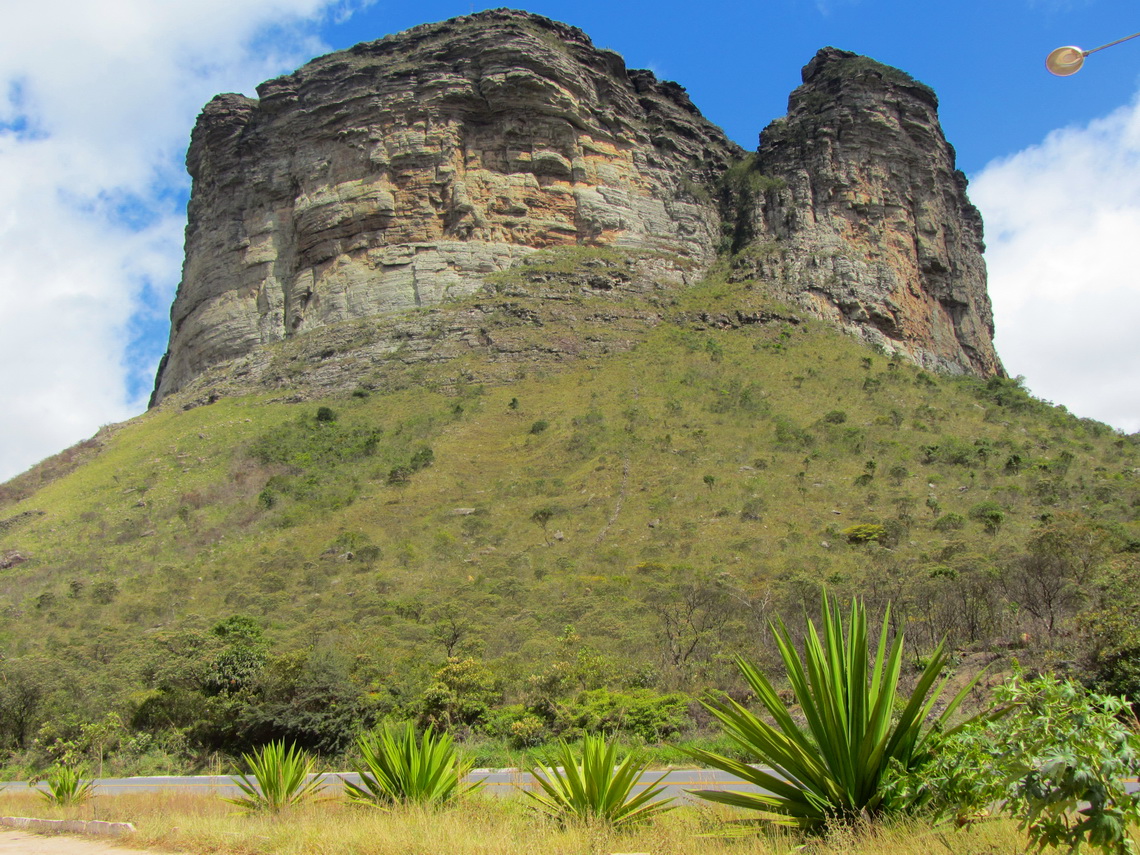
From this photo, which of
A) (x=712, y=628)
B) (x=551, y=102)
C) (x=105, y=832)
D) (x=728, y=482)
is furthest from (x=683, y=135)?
(x=105, y=832)

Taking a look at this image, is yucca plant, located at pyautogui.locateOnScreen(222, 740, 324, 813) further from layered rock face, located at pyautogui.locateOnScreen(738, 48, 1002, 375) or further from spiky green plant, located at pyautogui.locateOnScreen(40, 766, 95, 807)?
layered rock face, located at pyautogui.locateOnScreen(738, 48, 1002, 375)

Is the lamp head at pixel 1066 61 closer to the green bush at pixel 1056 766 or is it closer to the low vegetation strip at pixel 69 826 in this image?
the green bush at pixel 1056 766

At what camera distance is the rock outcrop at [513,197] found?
54.2 metres

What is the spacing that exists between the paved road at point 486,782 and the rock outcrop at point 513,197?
122 ft

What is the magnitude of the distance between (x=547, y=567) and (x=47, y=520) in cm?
2440

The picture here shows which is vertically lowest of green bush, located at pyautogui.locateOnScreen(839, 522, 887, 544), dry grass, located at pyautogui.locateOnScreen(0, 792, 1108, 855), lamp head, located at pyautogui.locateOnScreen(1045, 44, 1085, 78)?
dry grass, located at pyautogui.locateOnScreen(0, 792, 1108, 855)

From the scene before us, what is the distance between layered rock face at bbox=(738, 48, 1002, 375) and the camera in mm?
54844

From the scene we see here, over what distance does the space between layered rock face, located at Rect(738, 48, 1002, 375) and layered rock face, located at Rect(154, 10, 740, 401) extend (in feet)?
22.4

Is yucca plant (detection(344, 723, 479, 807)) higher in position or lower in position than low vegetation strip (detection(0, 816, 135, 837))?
higher

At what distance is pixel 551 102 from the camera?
5775 centimetres

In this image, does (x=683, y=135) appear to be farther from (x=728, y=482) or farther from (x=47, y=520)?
(x=47, y=520)

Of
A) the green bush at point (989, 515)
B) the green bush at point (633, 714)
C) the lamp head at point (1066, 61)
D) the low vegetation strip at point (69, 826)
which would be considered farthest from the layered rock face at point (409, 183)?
the lamp head at point (1066, 61)

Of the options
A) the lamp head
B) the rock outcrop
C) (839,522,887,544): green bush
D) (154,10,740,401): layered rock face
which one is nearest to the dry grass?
the lamp head

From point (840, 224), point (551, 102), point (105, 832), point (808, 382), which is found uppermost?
point (551, 102)
